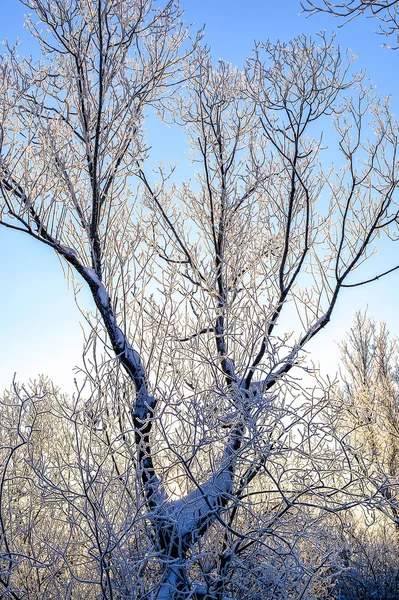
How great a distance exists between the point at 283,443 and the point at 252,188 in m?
3.92

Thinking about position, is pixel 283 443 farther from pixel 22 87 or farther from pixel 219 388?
pixel 22 87

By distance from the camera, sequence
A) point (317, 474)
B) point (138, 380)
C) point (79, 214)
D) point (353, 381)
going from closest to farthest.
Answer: point (317, 474) → point (138, 380) → point (79, 214) → point (353, 381)

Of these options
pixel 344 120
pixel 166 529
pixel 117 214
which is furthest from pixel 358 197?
pixel 166 529

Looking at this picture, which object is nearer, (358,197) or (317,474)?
(317,474)

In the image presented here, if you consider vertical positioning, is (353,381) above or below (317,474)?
above

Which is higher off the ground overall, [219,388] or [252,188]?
[252,188]

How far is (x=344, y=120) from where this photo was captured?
6.98 meters

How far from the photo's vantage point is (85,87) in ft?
17.1

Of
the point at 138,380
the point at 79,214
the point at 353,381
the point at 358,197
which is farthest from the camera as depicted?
the point at 353,381

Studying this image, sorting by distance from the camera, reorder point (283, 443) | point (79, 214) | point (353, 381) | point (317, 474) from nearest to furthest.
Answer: point (283, 443)
point (317, 474)
point (79, 214)
point (353, 381)

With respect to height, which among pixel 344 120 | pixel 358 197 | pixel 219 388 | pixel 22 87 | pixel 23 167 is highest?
pixel 344 120

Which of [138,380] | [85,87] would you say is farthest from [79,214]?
[138,380]

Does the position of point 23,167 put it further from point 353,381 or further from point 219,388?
point 353,381

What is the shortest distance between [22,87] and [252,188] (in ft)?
9.67
